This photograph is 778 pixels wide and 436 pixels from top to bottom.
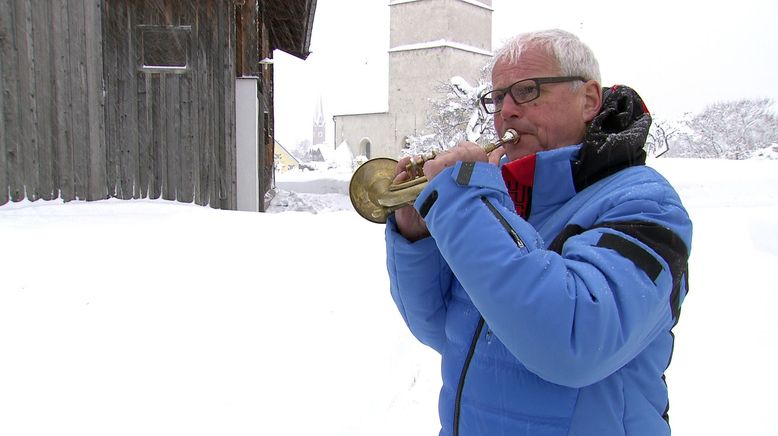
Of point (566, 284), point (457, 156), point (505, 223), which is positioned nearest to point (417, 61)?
point (457, 156)

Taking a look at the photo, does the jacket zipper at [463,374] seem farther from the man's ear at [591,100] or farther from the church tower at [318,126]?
the church tower at [318,126]

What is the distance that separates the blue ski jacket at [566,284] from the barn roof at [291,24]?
10698 mm

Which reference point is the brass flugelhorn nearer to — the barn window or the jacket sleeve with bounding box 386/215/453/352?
the jacket sleeve with bounding box 386/215/453/352

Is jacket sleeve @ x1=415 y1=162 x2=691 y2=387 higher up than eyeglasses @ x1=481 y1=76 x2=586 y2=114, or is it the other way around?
eyeglasses @ x1=481 y1=76 x2=586 y2=114

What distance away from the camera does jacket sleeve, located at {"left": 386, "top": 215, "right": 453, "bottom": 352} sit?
153 centimetres

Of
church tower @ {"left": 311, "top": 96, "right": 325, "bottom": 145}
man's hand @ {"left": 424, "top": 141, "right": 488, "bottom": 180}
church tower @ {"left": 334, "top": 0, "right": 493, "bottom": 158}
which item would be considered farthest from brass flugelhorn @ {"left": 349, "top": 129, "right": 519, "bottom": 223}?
church tower @ {"left": 311, "top": 96, "right": 325, "bottom": 145}

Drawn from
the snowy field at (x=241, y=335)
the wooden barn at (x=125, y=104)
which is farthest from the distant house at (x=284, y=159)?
the snowy field at (x=241, y=335)

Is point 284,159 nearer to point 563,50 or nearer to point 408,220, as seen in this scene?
point 408,220

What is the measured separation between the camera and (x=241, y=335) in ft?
13.6

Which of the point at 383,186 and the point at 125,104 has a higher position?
the point at 125,104

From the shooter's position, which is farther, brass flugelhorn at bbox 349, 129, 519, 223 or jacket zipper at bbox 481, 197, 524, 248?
brass flugelhorn at bbox 349, 129, 519, 223

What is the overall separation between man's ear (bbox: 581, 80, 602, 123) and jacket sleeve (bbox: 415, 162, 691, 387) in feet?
1.16

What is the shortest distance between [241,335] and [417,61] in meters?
44.6

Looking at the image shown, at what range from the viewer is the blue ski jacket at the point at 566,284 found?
104 cm
